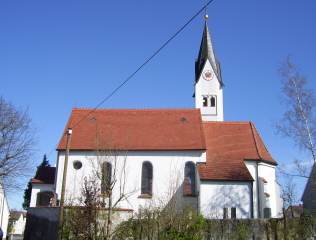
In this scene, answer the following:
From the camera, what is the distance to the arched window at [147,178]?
24234 millimetres

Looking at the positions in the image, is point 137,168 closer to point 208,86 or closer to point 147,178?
point 147,178

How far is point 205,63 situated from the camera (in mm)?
38219

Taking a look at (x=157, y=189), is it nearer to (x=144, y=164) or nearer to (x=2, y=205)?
(x=144, y=164)

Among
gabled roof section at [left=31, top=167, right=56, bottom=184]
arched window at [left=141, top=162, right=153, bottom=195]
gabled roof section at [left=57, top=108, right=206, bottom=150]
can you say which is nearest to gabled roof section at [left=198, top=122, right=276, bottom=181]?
gabled roof section at [left=57, top=108, right=206, bottom=150]

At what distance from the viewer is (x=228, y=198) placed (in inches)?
856

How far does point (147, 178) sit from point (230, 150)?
616 centimetres

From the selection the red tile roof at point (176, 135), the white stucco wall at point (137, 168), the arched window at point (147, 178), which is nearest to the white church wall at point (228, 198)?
the red tile roof at point (176, 135)

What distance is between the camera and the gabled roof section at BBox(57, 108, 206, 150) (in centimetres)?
2494

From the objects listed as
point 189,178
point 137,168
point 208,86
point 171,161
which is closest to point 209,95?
point 208,86

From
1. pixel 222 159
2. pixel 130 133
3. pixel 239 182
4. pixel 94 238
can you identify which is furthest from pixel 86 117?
pixel 94 238

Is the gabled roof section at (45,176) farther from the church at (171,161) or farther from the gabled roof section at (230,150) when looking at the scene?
the gabled roof section at (230,150)

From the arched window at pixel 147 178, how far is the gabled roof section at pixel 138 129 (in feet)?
4.35

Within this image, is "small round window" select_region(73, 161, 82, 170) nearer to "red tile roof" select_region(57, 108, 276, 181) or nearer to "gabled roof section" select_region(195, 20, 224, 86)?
"red tile roof" select_region(57, 108, 276, 181)

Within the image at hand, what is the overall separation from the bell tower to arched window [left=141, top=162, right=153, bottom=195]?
13269 mm
